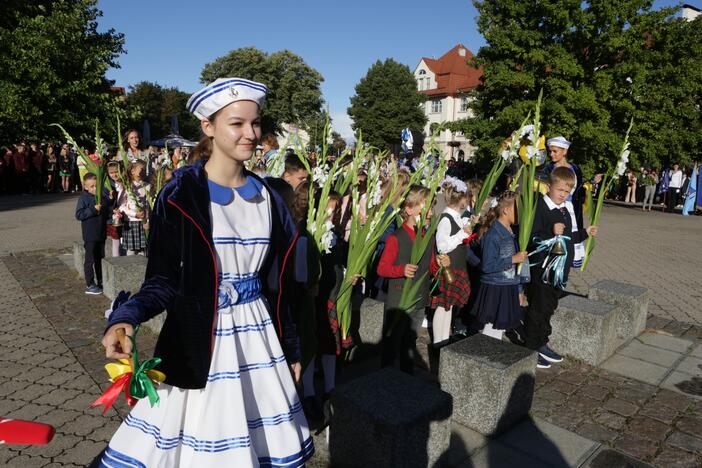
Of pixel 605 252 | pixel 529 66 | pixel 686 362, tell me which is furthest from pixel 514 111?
pixel 686 362

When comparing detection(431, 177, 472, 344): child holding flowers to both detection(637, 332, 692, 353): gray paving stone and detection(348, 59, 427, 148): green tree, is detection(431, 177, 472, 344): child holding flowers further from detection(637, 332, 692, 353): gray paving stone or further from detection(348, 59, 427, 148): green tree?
detection(348, 59, 427, 148): green tree

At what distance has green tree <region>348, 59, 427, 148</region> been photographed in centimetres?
5906

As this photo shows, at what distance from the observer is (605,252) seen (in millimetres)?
11688

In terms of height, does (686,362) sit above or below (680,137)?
below

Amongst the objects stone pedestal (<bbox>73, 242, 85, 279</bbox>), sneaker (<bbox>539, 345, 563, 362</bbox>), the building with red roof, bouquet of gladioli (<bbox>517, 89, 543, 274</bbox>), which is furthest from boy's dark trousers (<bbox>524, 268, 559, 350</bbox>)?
the building with red roof

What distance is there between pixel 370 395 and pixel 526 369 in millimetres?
1429

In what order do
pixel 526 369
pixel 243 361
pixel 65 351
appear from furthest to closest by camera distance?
pixel 65 351 → pixel 526 369 → pixel 243 361

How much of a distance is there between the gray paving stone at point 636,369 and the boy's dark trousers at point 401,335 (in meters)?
2.05

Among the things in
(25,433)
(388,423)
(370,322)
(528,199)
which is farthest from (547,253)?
(25,433)

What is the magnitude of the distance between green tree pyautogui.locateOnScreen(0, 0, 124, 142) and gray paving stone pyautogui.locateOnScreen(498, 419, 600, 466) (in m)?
17.1

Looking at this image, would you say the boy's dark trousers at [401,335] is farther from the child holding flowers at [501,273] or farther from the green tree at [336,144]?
the green tree at [336,144]

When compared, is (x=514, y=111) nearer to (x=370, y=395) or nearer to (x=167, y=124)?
(x=370, y=395)

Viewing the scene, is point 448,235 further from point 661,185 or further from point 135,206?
point 661,185

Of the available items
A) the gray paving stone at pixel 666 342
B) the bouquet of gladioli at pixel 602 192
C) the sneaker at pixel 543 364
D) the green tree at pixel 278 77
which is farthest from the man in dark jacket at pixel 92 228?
the green tree at pixel 278 77
